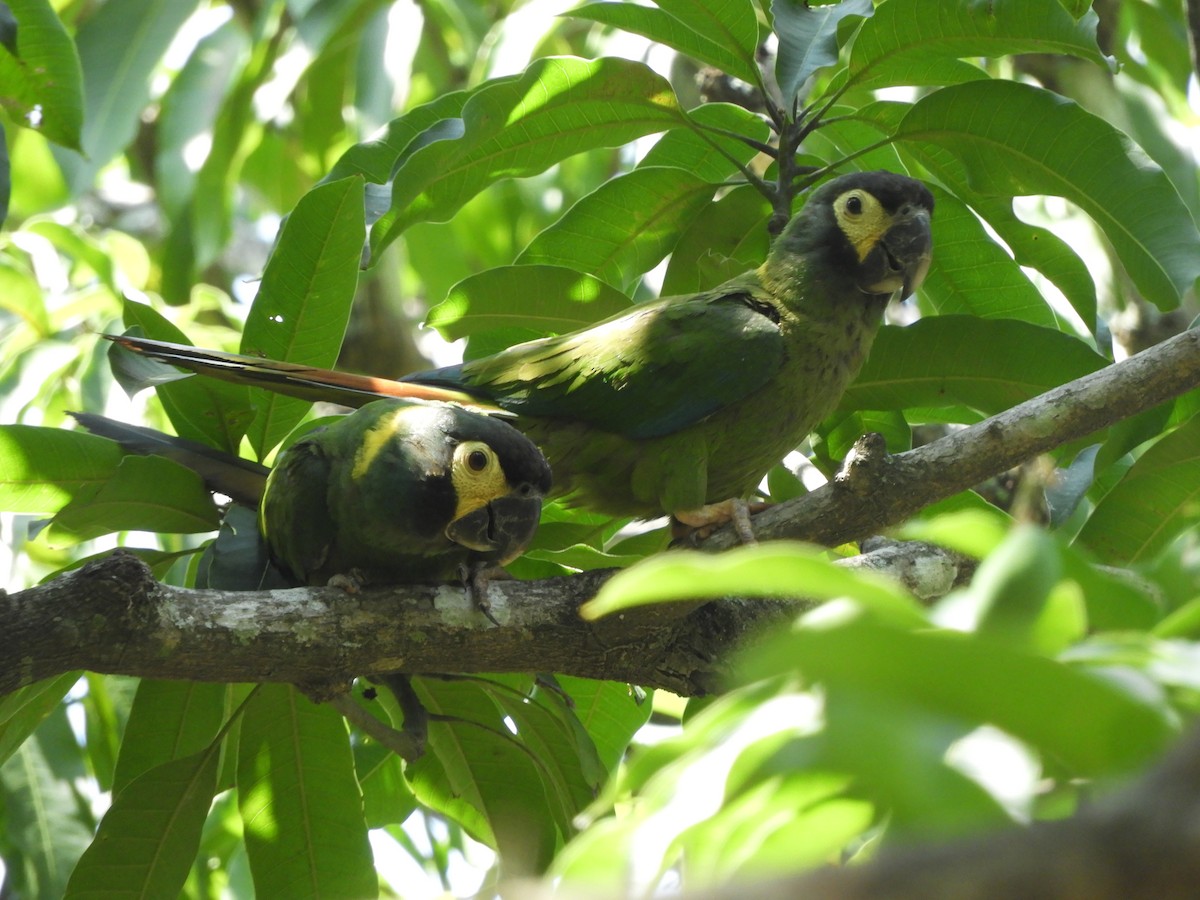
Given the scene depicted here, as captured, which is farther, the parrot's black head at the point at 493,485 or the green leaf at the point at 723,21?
the green leaf at the point at 723,21

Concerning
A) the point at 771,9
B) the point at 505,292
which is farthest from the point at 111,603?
the point at 771,9

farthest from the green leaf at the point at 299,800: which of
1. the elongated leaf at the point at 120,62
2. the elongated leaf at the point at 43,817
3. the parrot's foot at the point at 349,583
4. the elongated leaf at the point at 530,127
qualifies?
the elongated leaf at the point at 120,62

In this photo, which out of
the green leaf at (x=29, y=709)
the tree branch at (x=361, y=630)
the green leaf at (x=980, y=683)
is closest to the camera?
the green leaf at (x=980, y=683)

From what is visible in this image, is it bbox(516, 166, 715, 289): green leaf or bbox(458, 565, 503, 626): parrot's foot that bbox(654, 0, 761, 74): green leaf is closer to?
bbox(516, 166, 715, 289): green leaf

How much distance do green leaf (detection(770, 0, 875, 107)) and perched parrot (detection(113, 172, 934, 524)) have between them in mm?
307

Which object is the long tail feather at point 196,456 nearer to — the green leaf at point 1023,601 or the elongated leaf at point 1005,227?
the elongated leaf at point 1005,227

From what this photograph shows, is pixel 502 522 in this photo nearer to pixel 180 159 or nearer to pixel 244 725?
pixel 244 725

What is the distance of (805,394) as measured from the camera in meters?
2.45

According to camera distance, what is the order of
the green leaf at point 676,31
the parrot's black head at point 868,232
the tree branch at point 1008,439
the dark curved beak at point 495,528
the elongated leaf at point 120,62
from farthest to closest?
the elongated leaf at point 120,62, the parrot's black head at point 868,232, the green leaf at point 676,31, the dark curved beak at point 495,528, the tree branch at point 1008,439

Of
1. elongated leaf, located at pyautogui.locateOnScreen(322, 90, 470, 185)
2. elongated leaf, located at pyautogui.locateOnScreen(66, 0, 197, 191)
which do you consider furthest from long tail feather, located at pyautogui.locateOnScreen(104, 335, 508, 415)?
elongated leaf, located at pyautogui.locateOnScreen(66, 0, 197, 191)

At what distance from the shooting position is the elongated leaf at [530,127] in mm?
2246

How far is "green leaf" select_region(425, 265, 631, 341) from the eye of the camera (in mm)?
2438

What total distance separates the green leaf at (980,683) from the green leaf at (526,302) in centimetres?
182

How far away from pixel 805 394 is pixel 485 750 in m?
0.97
